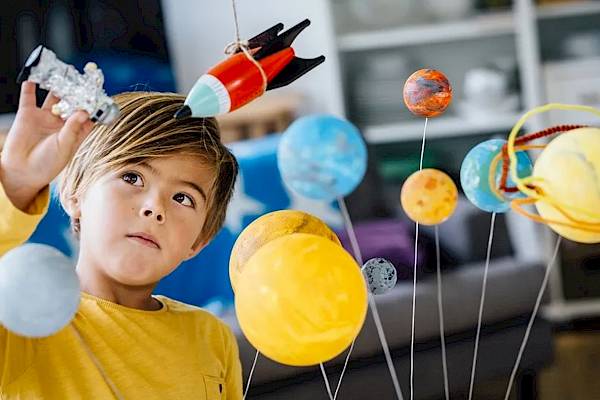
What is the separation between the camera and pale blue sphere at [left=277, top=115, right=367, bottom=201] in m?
0.96

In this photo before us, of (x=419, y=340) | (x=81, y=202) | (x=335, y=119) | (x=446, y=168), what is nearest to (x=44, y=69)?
(x=81, y=202)

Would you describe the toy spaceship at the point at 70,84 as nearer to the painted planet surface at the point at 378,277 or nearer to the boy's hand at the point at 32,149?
the boy's hand at the point at 32,149

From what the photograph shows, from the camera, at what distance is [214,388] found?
90cm

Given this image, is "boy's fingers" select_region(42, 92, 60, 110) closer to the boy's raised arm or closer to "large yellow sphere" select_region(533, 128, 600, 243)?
the boy's raised arm

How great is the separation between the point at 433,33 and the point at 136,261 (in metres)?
2.39

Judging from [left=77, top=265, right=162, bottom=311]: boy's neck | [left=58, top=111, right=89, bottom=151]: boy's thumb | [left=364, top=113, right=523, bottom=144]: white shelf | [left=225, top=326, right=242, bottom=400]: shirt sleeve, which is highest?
[left=58, top=111, right=89, bottom=151]: boy's thumb

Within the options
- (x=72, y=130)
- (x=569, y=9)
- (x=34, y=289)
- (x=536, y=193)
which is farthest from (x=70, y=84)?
(x=569, y=9)

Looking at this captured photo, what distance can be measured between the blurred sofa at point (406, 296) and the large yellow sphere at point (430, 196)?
0.93 metres

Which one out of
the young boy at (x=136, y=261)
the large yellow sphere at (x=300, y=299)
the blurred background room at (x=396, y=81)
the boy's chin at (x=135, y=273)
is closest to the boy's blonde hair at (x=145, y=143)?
the young boy at (x=136, y=261)

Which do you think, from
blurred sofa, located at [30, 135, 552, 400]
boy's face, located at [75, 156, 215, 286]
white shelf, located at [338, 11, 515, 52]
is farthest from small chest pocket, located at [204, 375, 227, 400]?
white shelf, located at [338, 11, 515, 52]

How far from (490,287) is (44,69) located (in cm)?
160

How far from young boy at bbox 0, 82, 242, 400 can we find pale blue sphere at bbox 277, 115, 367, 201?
8 cm

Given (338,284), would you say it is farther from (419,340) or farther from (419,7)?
(419,7)

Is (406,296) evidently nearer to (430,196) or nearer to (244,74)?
(430,196)
